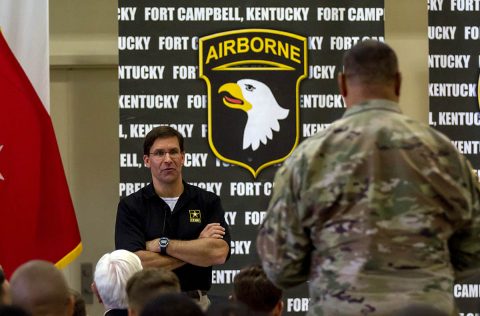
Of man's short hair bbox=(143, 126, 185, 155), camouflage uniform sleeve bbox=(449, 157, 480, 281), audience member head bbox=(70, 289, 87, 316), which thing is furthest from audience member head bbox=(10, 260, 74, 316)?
man's short hair bbox=(143, 126, 185, 155)

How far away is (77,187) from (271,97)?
1.94m

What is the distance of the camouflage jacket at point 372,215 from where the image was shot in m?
3.20

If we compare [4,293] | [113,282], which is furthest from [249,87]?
[4,293]

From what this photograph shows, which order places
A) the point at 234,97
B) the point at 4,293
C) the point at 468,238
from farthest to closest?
the point at 234,97, the point at 4,293, the point at 468,238

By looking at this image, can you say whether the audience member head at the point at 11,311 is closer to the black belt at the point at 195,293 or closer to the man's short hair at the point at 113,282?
the man's short hair at the point at 113,282

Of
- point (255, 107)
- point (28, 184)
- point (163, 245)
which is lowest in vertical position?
point (163, 245)

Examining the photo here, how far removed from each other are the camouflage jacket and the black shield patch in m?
3.28

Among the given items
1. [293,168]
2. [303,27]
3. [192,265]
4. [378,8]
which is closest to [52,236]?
[192,265]

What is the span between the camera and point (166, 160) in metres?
5.49

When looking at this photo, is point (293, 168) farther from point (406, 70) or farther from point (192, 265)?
point (406, 70)

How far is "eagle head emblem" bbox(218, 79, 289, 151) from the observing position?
6609 millimetres

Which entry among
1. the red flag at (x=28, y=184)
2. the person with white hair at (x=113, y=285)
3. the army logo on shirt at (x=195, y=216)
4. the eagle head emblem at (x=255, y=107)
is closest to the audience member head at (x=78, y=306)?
the person with white hair at (x=113, y=285)

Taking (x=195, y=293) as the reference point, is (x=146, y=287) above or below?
above

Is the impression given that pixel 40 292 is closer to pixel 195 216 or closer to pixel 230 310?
pixel 230 310
